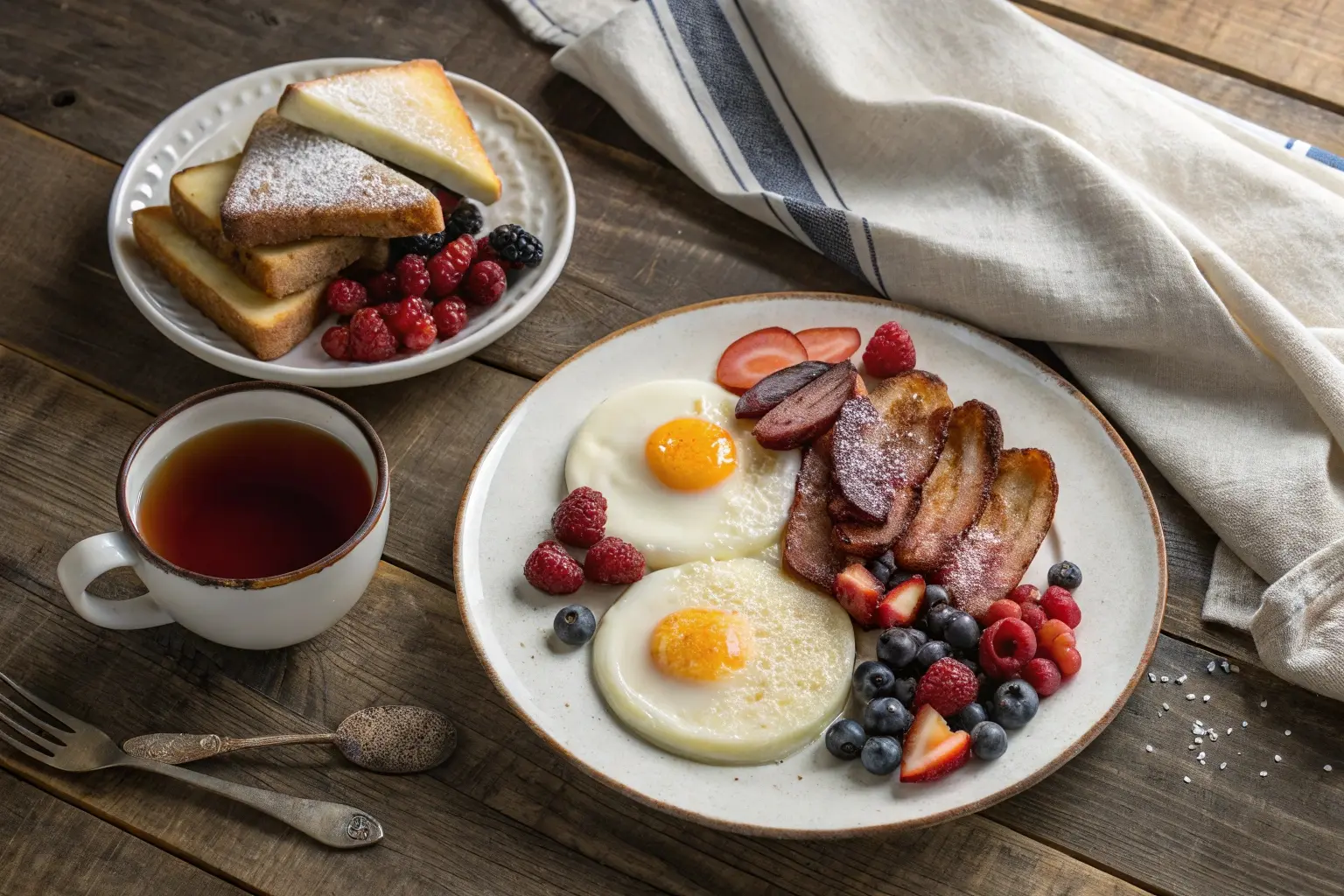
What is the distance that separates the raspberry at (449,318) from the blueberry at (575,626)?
67 centimetres

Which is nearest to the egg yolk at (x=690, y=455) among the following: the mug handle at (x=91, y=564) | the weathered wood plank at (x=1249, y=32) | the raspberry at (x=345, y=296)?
the raspberry at (x=345, y=296)

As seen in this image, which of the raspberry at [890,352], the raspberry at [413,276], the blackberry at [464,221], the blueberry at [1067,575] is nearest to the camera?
the blueberry at [1067,575]

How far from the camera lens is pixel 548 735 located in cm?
174

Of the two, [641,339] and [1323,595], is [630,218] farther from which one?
[1323,595]

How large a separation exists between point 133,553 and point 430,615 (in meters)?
0.50

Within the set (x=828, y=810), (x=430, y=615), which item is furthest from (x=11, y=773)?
(x=828, y=810)

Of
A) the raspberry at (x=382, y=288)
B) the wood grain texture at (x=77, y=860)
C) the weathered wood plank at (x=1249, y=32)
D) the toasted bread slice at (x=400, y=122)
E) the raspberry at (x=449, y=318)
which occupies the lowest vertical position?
the wood grain texture at (x=77, y=860)

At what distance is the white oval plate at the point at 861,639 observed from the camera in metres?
1.71

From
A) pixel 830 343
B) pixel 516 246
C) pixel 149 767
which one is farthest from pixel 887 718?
pixel 516 246

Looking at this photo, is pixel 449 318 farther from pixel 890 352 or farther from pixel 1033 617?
pixel 1033 617

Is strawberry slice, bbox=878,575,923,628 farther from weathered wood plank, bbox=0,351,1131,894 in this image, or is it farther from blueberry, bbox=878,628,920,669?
weathered wood plank, bbox=0,351,1131,894

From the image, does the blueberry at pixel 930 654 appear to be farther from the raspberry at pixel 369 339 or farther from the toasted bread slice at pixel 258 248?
the toasted bread slice at pixel 258 248

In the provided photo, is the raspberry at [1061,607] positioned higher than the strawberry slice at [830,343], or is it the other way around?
the strawberry slice at [830,343]

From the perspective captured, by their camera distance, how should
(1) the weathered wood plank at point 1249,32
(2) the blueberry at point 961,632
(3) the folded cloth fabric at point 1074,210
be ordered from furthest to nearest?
(1) the weathered wood plank at point 1249,32 → (3) the folded cloth fabric at point 1074,210 → (2) the blueberry at point 961,632
